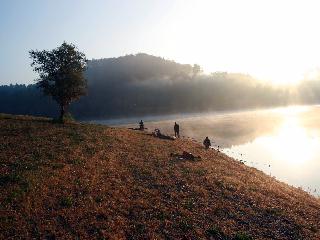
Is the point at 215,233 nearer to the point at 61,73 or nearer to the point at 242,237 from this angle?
the point at 242,237

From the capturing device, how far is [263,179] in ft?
168

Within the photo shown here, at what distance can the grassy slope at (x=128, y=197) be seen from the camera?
30.1 metres

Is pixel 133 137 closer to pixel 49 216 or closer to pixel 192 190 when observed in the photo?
pixel 192 190

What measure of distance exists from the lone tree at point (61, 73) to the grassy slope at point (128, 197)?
1342 centimetres

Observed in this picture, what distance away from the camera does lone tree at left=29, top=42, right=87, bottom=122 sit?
65812 mm

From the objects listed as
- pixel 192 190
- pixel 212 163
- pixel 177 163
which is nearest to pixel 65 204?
pixel 192 190

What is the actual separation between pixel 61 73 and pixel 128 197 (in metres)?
35.3

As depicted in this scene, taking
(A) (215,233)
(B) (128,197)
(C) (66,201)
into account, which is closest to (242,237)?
(A) (215,233)

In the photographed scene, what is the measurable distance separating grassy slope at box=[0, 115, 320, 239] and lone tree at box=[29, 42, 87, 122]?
13.4 m

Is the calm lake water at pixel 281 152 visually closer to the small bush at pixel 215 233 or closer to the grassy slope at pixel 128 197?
the grassy slope at pixel 128 197

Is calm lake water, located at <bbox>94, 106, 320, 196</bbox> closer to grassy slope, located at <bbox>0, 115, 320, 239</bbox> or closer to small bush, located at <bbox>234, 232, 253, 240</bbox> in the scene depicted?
grassy slope, located at <bbox>0, 115, 320, 239</bbox>

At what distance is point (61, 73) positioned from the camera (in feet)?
216

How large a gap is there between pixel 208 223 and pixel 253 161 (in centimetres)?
4542

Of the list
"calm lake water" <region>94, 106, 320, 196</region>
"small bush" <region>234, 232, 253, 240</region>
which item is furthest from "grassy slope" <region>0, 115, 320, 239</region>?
"calm lake water" <region>94, 106, 320, 196</region>
